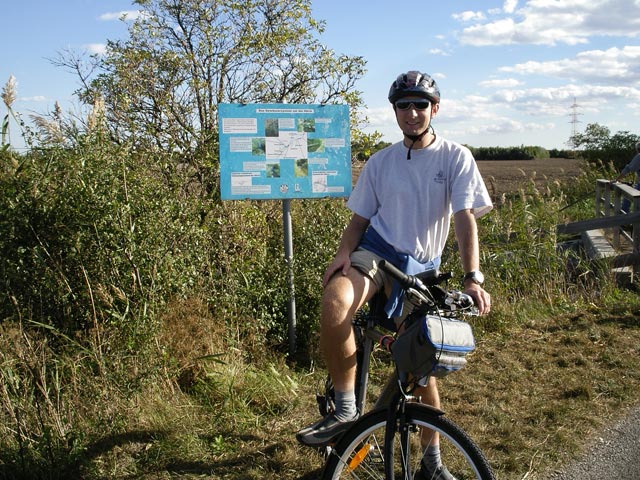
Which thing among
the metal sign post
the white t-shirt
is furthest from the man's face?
the metal sign post

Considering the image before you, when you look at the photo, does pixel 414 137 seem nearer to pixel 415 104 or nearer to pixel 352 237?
pixel 415 104

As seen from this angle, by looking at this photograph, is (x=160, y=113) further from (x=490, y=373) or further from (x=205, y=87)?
(x=490, y=373)

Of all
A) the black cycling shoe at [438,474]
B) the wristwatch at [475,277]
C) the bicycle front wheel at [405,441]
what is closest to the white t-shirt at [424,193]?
the wristwatch at [475,277]

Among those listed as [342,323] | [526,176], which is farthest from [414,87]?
[526,176]

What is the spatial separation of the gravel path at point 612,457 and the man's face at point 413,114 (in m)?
2.26

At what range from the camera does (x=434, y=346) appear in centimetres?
258

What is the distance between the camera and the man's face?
10.8 ft

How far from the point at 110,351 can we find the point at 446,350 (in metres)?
2.56

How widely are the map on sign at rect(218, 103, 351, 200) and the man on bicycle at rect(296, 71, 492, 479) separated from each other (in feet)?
5.58

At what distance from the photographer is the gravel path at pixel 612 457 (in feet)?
12.7

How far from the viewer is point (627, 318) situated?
6824 millimetres

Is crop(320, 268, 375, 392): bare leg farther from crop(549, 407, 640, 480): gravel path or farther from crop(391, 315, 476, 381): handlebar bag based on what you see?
crop(549, 407, 640, 480): gravel path

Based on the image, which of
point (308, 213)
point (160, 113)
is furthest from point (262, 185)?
point (160, 113)

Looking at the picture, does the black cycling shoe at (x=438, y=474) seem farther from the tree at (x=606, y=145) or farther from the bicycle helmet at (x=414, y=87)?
the tree at (x=606, y=145)
